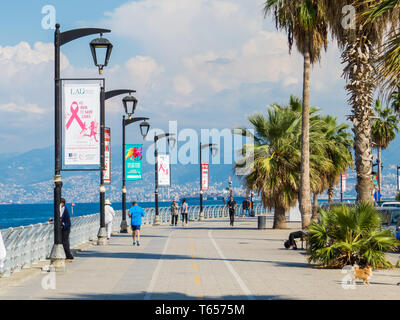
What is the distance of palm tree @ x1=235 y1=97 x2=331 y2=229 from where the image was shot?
40.8 metres

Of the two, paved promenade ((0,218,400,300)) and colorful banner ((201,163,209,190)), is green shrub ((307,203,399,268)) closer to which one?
paved promenade ((0,218,400,300))

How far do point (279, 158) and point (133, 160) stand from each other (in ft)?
27.4

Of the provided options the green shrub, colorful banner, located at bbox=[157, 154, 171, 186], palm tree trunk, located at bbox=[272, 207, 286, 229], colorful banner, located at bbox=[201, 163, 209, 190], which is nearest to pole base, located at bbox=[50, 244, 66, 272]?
the green shrub

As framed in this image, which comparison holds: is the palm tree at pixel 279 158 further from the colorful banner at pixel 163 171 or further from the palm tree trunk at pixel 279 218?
the colorful banner at pixel 163 171

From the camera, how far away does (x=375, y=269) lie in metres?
18.9

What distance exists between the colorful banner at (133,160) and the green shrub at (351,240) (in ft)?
71.7

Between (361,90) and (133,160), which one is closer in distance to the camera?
(361,90)

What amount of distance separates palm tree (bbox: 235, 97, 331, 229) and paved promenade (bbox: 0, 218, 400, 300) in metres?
15.2

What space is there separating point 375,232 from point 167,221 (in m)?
44.0

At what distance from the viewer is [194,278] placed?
16.8m

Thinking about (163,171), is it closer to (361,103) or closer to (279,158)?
(279,158)

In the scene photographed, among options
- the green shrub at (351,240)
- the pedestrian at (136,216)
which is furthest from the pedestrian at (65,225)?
the pedestrian at (136,216)

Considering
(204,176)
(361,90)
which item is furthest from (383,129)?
(361,90)

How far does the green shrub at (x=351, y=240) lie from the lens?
1880 centimetres
